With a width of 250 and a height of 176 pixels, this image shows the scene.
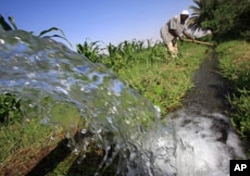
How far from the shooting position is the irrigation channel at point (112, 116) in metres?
2.14

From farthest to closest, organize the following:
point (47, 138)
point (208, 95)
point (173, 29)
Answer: point (173, 29) → point (208, 95) → point (47, 138)

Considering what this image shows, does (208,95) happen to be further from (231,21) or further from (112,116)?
(231,21)

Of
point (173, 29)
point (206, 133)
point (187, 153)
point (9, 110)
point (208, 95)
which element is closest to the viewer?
point (187, 153)

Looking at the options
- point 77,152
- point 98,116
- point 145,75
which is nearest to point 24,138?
point 77,152

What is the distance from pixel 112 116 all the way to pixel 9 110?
226 cm

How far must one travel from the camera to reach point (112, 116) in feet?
8.41

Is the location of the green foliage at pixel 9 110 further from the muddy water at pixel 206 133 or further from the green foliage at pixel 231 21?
the green foliage at pixel 231 21

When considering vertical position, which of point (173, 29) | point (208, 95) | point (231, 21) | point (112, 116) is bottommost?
point (112, 116)

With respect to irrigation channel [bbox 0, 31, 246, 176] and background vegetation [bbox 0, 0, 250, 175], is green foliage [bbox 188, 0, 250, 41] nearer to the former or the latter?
background vegetation [bbox 0, 0, 250, 175]

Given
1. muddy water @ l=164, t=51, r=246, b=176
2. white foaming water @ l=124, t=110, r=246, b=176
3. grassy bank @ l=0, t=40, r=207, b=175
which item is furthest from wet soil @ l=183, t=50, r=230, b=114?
white foaming water @ l=124, t=110, r=246, b=176

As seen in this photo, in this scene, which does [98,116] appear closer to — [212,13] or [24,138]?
[24,138]

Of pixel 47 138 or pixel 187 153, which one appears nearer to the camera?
pixel 187 153

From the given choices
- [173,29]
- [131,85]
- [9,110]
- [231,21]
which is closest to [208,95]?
[131,85]

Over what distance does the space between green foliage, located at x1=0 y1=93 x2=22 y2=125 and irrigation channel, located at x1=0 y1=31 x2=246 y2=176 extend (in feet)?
2.00
